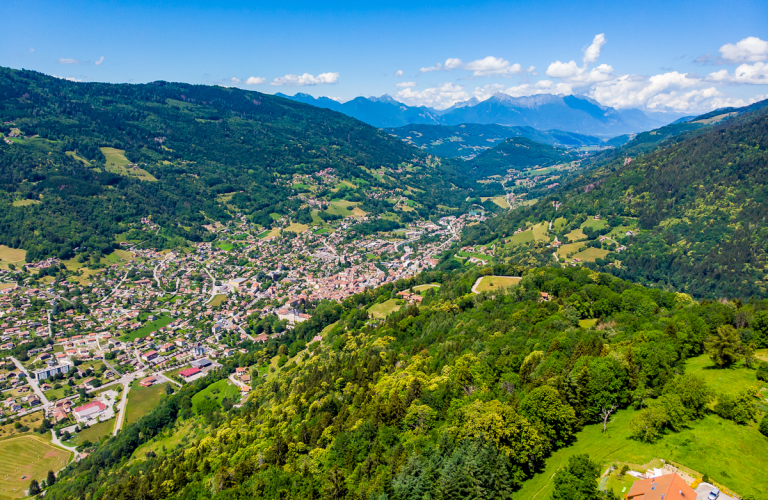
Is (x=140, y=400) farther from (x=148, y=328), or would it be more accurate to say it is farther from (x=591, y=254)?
(x=591, y=254)

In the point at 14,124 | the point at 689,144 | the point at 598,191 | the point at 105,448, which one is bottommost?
the point at 105,448

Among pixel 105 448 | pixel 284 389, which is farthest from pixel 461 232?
pixel 105 448

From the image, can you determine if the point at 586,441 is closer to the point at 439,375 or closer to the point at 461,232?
the point at 439,375

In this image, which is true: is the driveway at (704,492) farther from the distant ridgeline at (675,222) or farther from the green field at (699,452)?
the distant ridgeline at (675,222)

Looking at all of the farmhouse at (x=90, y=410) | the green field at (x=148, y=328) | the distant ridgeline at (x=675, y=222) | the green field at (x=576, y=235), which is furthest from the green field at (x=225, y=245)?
the green field at (x=576, y=235)

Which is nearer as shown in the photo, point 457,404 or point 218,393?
point 457,404

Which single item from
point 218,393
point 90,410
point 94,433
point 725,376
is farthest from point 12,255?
point 725,376
